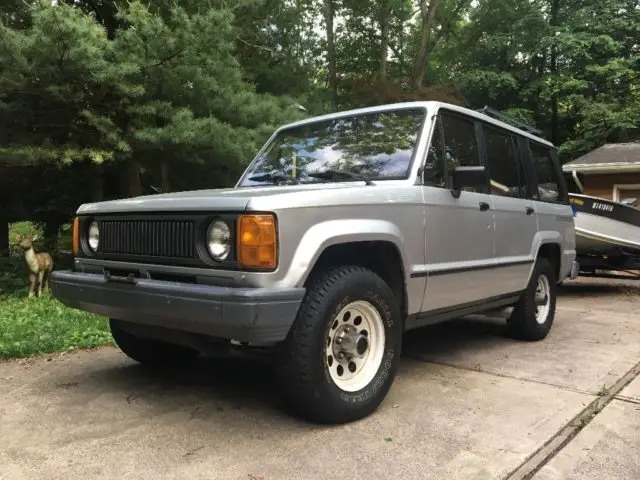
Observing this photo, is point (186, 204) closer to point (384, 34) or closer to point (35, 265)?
point (35, 265)

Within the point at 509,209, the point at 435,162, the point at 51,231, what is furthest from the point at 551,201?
the point at 51,231

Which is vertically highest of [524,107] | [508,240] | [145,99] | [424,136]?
[524,107]

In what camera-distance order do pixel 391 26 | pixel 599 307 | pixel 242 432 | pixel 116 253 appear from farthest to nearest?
pixel 391 26 < pixel 599 307 < pixel 116 253 < pixel 242 432

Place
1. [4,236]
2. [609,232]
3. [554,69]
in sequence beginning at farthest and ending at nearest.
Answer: [554,69]
[4,236]
[609,232]

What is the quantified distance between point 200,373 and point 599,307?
6.27 metres

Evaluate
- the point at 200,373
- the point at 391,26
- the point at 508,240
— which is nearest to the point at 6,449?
the point at 200,373

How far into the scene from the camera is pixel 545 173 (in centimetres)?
582

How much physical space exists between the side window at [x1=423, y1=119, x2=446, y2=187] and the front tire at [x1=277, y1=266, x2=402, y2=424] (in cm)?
96

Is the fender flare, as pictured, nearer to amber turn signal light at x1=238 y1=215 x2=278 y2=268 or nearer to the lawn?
amber turn signal light at x1=238 y1=215 x2=278 y2=268

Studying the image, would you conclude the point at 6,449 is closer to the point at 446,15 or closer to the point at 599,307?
the point at 599,307

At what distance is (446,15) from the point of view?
23234 millimetres

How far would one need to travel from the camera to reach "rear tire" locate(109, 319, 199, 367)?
4016 millimetres

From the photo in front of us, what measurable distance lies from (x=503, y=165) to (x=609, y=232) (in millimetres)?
5448

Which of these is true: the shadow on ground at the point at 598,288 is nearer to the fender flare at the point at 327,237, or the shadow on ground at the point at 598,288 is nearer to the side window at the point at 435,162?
the side window at the point at 435,162
